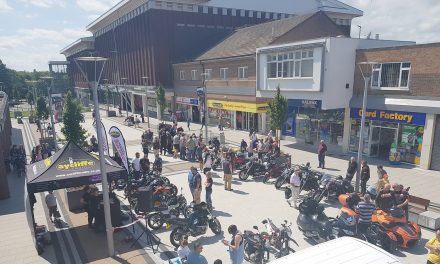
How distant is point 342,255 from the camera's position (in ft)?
18.5

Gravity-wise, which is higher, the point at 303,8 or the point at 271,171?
the point at 303,8

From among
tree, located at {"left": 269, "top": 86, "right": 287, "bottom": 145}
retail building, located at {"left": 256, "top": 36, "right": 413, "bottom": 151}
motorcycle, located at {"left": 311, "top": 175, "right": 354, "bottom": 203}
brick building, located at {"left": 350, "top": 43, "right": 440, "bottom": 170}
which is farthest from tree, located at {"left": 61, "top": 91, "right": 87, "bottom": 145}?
brick building, located at {"left": 350, "top": 43, "right": 440, "bottom": 170}

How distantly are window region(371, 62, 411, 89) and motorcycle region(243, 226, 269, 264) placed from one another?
14.4 m

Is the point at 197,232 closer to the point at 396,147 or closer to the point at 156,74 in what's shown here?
the point at 396,147

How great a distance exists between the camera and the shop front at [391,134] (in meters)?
18.5

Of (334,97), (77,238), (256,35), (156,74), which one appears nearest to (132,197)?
(77,238)

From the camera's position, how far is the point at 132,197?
13211mm

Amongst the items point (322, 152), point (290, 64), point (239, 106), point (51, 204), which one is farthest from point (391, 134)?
point (51, 204)

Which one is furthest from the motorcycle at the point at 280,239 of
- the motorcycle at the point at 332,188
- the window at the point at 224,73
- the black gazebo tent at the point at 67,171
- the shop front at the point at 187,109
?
the shop front at the point at 187,109

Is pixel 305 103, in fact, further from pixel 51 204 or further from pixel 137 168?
pixel 51 204

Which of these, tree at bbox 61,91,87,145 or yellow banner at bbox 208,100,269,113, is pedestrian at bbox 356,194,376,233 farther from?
yellow banner at bbox 208,100,269,113

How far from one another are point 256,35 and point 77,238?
28852 millimetres

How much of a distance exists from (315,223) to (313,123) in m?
16.0

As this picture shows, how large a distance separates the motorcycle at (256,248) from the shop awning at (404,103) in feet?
45.5
